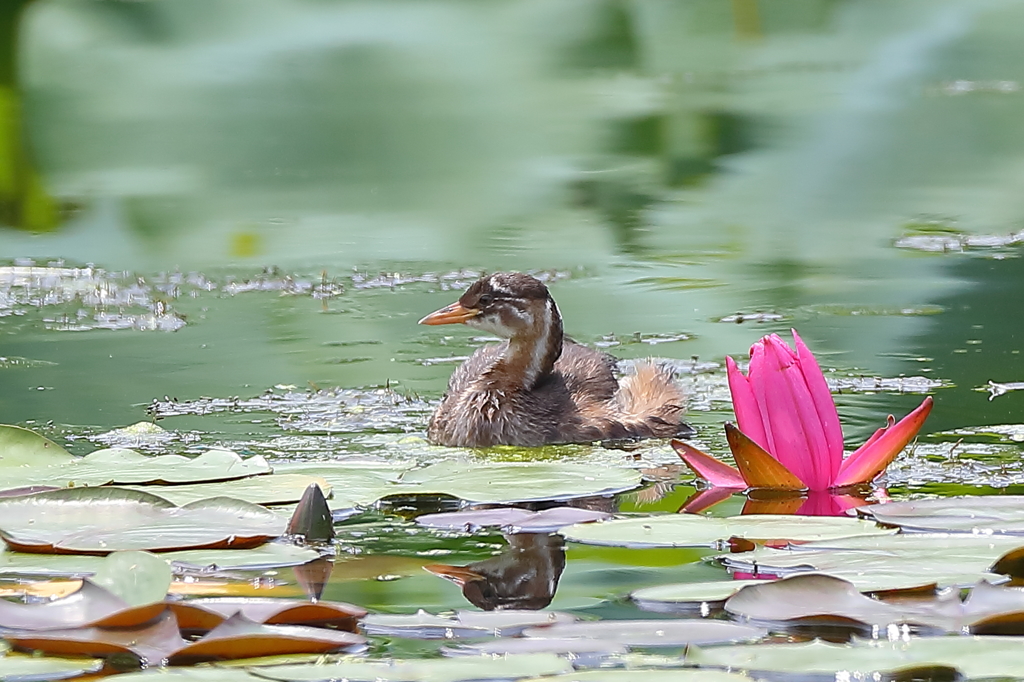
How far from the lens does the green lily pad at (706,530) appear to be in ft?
10.8

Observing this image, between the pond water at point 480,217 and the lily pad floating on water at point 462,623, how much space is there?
0.07m

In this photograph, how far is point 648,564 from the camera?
3178 millimetres

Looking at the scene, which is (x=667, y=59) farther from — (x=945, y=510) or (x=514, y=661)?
(x=514, y=661)

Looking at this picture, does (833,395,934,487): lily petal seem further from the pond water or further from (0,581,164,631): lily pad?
(0,581,164,631): lily pad

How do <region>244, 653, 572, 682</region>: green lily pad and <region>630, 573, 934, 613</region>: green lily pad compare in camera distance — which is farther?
<region>630, 573, 934, 613</region>: green lily pad

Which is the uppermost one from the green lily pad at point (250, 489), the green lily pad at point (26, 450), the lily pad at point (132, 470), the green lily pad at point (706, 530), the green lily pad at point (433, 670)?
the green lily pad at point (26, 450)

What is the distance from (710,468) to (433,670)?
5.80 feet

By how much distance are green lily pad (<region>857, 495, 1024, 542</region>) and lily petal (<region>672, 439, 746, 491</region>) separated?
0.43 meters

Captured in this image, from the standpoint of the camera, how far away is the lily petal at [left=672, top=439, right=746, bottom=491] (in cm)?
396

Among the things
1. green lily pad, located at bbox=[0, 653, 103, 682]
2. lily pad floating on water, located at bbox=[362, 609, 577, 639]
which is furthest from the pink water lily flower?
green lily pad, located at bbox=[0, 653, 103, 682]

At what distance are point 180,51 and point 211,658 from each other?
11034 millimetres

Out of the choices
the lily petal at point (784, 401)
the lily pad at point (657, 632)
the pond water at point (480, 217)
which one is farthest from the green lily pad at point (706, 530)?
the lily pad at point (657, 632)

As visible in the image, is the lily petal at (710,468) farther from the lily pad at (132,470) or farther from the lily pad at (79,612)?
the lily pad at (79,612)

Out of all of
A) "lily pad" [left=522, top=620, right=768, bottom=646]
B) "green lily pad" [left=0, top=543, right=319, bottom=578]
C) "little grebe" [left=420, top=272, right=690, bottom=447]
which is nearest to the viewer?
"lily pad" [left=522, top=620, right=768, bottom=646]
